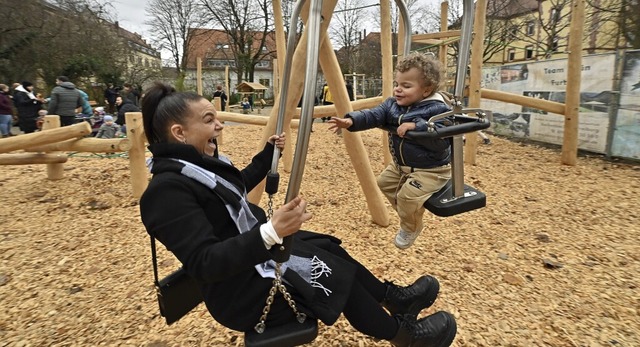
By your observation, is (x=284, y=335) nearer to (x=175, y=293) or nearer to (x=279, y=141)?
(x=175, y=293)

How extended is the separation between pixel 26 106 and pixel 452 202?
11993mm

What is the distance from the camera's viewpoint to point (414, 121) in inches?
83.1

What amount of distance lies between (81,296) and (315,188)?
311 centimetres

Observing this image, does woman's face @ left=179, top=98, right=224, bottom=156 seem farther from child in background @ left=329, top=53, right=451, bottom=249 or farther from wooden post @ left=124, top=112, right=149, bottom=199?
wooden post @ left=124, top=112, right=149, bottom=199

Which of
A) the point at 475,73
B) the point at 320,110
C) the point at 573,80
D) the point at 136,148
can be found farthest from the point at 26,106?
the point at 573,80

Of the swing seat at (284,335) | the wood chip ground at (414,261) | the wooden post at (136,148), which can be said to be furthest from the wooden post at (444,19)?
the swing seat at (284,335)

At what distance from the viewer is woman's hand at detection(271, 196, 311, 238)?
124 cm

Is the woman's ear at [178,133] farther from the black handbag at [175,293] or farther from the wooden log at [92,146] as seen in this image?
the wooden log at [92,146]

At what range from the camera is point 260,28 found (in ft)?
113

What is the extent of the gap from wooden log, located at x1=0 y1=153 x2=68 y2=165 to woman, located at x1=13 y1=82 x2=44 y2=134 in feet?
19.7

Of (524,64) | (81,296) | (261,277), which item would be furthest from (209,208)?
(524,64)

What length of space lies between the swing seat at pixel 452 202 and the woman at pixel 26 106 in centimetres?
1177

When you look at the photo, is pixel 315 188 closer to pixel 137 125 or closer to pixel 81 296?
pixel 137 125

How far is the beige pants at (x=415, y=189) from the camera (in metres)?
2.21
